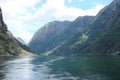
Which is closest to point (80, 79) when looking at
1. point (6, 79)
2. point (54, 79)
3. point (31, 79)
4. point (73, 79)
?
point (73, 79)

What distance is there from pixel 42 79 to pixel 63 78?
941 centimetres

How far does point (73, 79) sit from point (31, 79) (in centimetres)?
1850

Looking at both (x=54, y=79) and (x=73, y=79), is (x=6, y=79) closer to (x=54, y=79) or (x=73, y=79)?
(x=54, y=79)

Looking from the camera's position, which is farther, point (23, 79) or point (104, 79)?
point (23, 79)

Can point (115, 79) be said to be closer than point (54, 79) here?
Yes

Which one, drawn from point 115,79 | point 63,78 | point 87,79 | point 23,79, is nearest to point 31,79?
point 23,79

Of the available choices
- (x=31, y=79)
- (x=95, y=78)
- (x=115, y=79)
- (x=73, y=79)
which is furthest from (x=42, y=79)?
(x=115, y=79)

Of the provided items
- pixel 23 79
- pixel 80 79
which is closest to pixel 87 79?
pixel 80 79

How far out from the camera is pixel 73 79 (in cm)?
11944

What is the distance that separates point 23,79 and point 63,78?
17571 mm

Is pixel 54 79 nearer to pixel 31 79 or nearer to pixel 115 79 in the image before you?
pixel 31 79

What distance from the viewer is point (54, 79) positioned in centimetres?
12144

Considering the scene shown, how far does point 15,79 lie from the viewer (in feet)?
401

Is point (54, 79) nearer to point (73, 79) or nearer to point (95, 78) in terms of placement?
point (73, 79)
